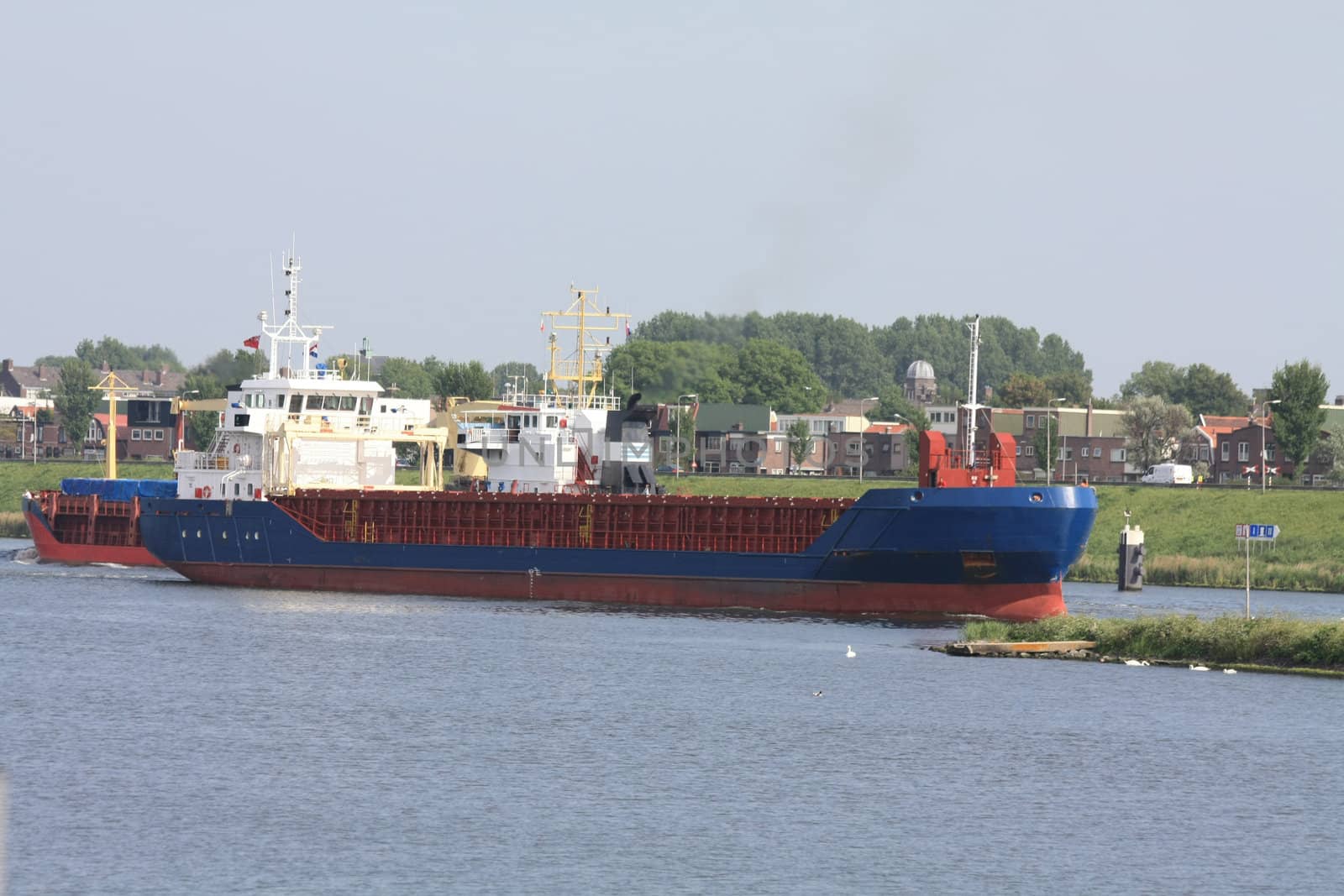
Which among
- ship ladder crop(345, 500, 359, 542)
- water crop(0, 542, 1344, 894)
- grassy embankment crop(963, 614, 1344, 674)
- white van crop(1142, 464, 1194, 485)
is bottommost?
water crop(0, 542, 1344, 894)

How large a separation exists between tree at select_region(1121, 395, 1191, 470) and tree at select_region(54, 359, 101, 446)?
97757mm

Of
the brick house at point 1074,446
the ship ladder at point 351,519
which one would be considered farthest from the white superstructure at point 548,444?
the brick house at point 1074,446

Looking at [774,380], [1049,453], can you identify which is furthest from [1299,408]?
[774,380]

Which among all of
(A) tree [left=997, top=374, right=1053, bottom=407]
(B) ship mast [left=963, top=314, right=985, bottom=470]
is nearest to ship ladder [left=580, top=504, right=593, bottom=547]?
(B) ship mast [left=963, top=314, right=985, bottom=470]

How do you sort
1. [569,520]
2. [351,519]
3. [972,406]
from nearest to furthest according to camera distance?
[972,406] → [569,520] → [351,519]

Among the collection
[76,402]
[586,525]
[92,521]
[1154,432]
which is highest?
[76,402]

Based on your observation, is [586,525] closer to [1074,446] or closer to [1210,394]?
[1074,446]

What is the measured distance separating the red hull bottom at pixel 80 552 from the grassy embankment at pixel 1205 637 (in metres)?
45.4

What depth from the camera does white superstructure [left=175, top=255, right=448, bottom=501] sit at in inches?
2852

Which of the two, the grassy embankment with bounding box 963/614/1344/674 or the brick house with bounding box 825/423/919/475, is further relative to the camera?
the brick house with bounding box 825/423/919/475

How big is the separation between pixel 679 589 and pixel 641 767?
26.8 metres

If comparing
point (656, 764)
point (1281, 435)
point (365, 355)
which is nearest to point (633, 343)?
point (1281, 435)

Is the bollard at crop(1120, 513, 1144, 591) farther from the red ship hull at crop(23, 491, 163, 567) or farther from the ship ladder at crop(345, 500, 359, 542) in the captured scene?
the red ship hull at crop(23, 491, 163, 567)

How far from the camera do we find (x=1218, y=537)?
91250mm
